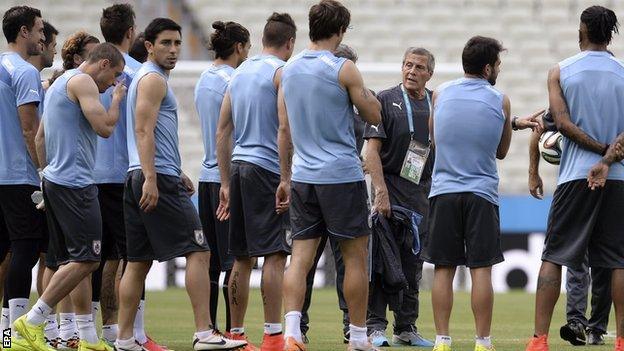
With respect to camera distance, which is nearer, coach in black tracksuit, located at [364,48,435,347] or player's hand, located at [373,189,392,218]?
player's hand, located at [373,189,392,218]

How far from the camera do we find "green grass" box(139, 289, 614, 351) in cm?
1075

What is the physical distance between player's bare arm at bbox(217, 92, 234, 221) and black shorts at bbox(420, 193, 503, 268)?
152cm

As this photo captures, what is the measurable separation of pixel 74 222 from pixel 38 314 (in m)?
0.65

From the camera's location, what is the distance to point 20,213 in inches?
383

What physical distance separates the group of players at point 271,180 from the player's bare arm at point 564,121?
0.4 inches

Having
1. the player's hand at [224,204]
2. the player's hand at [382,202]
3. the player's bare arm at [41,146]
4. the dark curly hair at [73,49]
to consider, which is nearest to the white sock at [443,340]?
the player's hand at [382,202]

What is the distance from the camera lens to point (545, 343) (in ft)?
29.2

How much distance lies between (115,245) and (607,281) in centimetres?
392

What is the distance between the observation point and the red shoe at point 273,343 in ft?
29.7

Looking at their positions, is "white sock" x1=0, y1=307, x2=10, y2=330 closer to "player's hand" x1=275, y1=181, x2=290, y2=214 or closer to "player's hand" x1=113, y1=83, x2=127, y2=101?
"player's hand" x1=113, y1=83, x2=127, y2=101

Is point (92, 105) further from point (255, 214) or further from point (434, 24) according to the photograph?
point (434, 24)

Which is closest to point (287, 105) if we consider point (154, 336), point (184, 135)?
point (154, 336)
